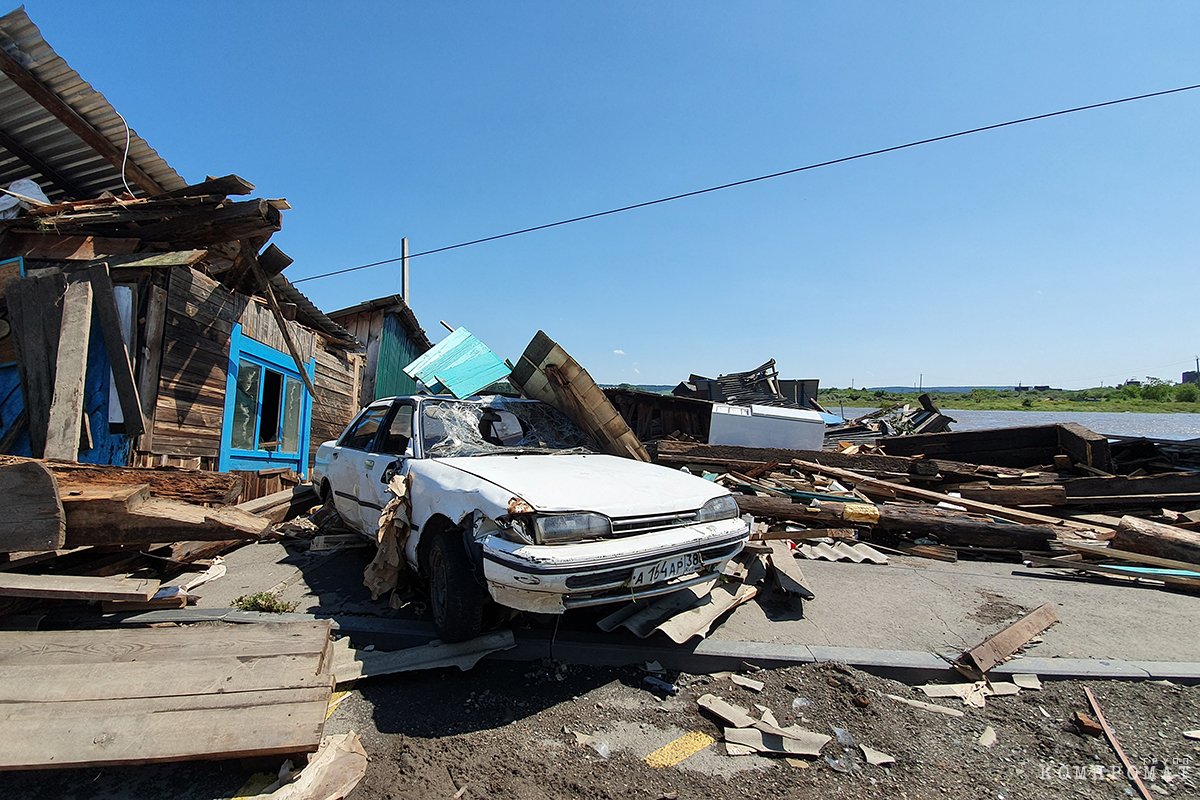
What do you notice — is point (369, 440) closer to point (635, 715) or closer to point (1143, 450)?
point (635, 715)

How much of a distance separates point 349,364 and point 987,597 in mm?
11872

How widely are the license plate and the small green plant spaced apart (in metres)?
2.67

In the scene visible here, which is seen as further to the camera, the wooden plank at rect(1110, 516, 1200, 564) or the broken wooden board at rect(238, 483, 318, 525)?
the broken wooden board at rect(238, 483, 318, 525)

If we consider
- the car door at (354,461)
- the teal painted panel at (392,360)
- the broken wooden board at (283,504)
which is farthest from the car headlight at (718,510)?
the teal painted panel at (392,360)

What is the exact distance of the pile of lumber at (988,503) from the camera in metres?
5.35

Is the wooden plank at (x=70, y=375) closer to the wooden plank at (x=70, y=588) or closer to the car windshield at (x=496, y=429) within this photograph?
the wooden plank at (x=70, y=588)

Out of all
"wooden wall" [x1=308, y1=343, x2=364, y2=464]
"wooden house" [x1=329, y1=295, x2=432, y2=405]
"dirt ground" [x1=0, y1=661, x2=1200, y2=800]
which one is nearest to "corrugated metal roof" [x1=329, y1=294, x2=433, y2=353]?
"wooden house" [x1=329, y1=295, x2=432, y2=405]

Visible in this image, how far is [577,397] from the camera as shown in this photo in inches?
210

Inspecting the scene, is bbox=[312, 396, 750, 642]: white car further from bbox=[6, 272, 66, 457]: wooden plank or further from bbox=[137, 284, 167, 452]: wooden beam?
bbox=[6, 272, 66, 457]: wooden plank

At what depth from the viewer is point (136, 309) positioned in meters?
5.63

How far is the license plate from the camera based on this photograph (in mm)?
2977

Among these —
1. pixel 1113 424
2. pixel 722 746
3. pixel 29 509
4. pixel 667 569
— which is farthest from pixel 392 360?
pixel 1113 424

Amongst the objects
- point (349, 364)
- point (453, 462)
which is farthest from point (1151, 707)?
point (349, 364)

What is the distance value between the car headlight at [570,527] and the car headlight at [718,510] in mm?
765
